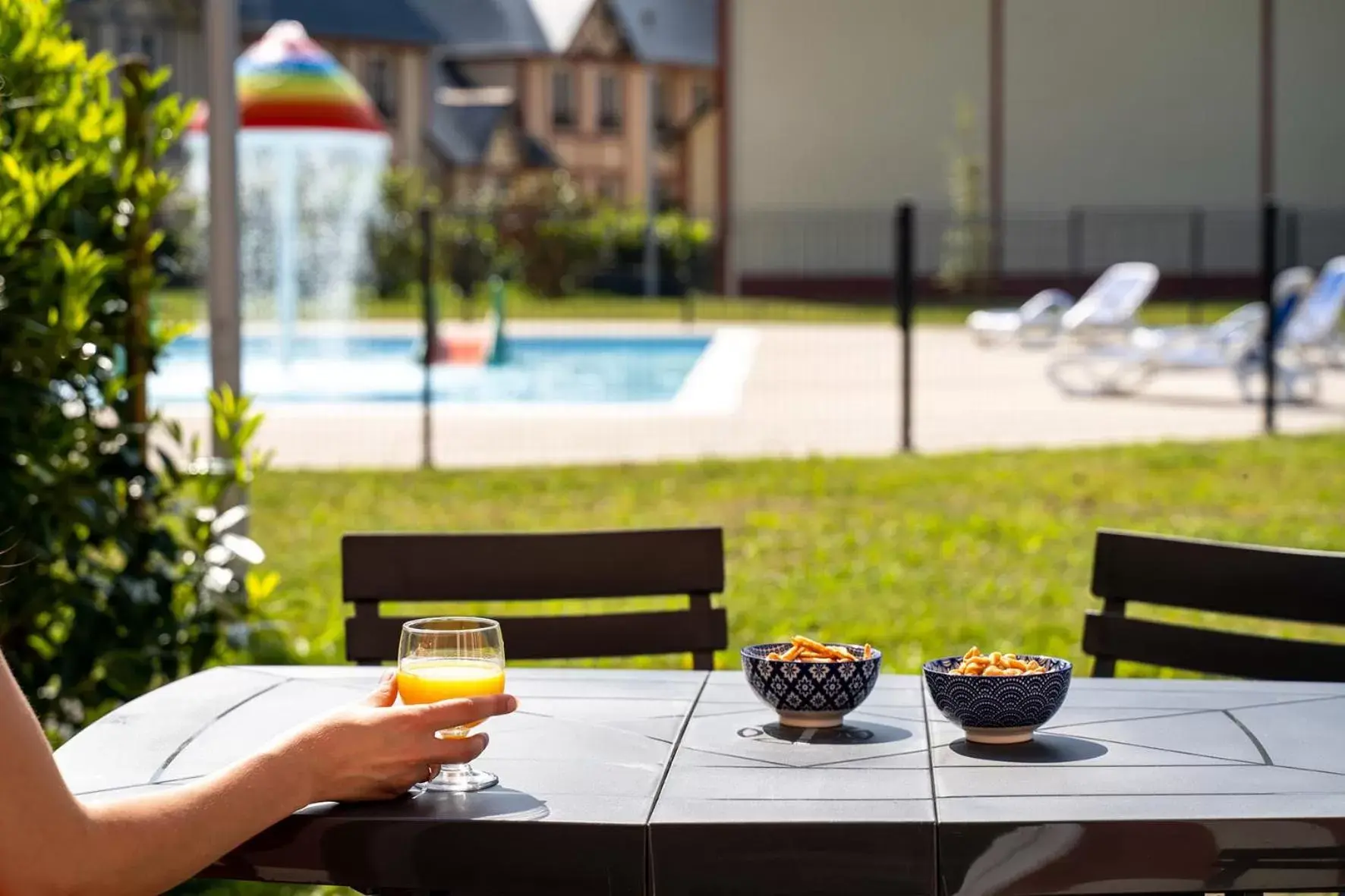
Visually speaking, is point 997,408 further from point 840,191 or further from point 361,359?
point 840,191

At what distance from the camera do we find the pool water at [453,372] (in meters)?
16.8

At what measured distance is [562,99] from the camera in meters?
44.9

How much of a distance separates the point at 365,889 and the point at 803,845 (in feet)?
1.54

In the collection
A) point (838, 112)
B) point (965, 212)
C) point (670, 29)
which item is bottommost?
point (965, 212)

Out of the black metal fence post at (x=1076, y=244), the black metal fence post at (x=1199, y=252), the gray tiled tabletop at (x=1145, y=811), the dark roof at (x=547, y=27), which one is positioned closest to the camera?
the gray tiled tabletop at (x=1145, y=811)

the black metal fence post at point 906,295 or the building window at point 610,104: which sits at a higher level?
the building window at point 610,104

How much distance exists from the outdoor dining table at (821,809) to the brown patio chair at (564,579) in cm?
88

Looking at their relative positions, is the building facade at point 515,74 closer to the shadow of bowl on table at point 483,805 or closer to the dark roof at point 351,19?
the dark roof at point 351,19

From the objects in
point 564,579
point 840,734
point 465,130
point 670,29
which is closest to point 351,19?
point 465,130

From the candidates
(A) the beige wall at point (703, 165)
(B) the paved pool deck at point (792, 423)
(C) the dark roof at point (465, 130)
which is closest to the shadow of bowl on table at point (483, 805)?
(B) the paved pool deck at point (792, 423)

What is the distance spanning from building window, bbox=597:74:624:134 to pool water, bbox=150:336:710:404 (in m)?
23.3

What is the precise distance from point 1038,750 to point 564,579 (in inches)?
52.3

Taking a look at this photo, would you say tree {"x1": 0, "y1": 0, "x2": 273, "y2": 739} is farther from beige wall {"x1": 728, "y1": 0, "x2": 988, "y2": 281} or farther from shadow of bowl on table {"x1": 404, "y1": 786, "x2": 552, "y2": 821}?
beige wall {"x1": 728, "y1": 0, "x2": 988, "y2": 281}

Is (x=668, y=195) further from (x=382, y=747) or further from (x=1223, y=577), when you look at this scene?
(x=382, y=747)
